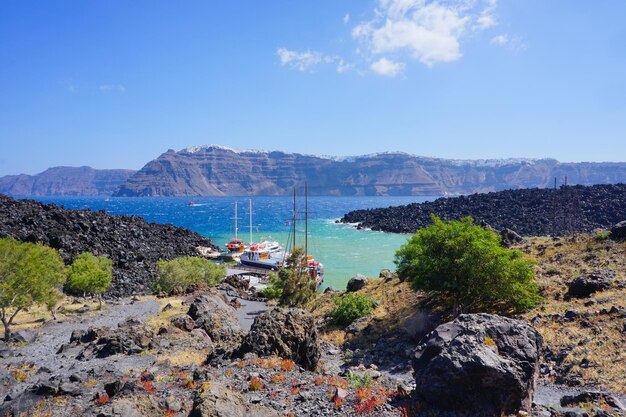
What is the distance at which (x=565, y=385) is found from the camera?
14.8 metres

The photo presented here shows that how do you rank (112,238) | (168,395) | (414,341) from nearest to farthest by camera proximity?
(168,395) → (414,341) → (112,238)

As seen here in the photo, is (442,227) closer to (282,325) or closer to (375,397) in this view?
(282,325)

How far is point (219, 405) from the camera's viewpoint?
26.3 feet

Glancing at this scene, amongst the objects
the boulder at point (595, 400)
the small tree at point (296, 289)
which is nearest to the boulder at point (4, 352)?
the small tree at point (296, 289)

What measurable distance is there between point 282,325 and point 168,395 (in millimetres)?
4896

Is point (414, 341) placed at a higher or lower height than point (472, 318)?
lower

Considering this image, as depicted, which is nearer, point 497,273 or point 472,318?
point 472,318

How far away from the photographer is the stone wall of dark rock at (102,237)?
53.4 m

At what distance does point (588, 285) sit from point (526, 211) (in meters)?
100

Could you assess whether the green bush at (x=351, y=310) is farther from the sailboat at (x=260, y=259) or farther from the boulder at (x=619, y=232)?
the sailboat at (x=260, y=259)

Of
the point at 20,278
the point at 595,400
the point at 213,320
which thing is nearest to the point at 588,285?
the point at 595,400

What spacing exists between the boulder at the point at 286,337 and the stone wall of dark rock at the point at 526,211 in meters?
86.6

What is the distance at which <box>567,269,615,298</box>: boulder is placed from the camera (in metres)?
21.5

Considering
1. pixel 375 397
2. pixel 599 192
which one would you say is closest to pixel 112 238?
pixel 375 397
